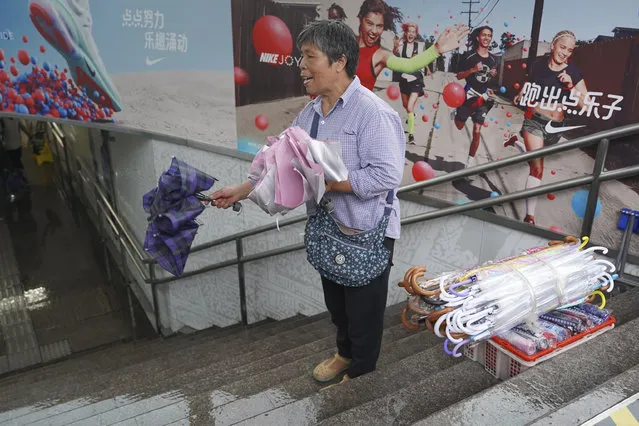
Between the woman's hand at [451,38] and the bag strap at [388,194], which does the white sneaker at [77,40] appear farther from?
the bag strap at [388,194]

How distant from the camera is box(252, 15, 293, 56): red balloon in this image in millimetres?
3604

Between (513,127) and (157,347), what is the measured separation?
3.98 m

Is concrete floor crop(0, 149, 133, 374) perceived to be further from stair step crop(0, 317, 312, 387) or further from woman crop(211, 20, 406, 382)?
woman crop(211, 20, 406, 382)

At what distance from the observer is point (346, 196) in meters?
1.79

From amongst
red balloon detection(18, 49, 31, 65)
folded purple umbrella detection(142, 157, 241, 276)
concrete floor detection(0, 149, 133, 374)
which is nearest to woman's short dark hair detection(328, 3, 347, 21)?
folded purple umbrella detection(142, 157, 241, 276)

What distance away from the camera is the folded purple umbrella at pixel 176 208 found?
6.53 feet

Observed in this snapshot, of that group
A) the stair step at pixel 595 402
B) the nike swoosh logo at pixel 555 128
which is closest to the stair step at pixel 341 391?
the stair step at pixel 595 402

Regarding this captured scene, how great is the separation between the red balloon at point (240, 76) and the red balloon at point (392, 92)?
132 cm

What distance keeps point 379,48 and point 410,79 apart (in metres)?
0.29

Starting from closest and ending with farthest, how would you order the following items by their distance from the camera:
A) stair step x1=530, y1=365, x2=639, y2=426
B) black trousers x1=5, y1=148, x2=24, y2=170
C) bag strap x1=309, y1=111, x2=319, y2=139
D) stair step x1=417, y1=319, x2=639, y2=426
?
stair step x1=530, y1=365, x2=639, y2=426 < stair step x1=417, y1=319, x2=639, y2=426 < bag strap x1=309, y1=111, x2=319, y2=139 < black trousers x1=5, y1=148, x2=24, y2=170

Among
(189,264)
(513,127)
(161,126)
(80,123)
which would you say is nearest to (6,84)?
(80,123)

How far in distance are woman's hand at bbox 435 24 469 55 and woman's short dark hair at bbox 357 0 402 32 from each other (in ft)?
1.00

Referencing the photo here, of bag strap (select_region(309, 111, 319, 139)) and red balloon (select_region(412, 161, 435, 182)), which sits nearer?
bag strap (select_region(309, 111, 319, 139))

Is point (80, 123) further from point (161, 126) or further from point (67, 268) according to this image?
point (67, 268)
